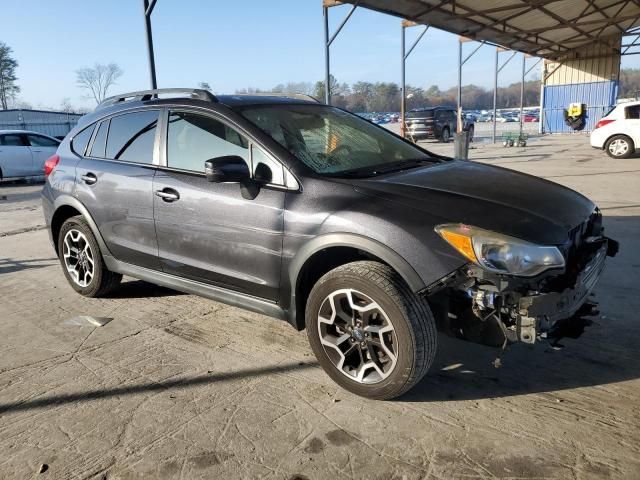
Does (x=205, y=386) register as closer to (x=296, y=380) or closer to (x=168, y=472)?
(x=296, y=380)

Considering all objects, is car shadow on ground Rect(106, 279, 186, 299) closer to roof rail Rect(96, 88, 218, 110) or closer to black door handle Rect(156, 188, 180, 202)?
black door handle Rect(156, 188, 180, 202)

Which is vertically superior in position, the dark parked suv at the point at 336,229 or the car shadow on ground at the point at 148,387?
the dark parked suv at the point at 336,229

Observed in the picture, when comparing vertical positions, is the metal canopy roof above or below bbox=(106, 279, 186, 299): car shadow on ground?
above

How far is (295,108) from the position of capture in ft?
12.7

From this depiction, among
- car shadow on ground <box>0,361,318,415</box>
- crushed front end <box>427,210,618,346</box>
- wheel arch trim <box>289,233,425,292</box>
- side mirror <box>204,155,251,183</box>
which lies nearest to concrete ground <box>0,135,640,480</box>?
car shadow on ground <box>0,361,318,415</box>

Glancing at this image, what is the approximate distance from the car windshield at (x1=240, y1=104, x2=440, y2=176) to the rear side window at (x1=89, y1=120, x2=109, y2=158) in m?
1.57

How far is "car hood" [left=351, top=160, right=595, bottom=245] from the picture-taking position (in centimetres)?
262

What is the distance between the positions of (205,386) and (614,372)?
2.43 metres

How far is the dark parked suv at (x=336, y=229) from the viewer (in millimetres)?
2549

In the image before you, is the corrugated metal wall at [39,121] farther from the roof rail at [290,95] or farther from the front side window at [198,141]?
the front side window at [198,141]

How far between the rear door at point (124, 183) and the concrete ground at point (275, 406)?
65 cm

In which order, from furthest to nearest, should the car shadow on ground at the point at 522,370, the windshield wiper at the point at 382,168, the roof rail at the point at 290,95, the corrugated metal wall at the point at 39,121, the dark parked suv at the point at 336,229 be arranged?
the corrugated metal wall at the point at 39,121 < the roof rail at the point at 290,95 < the windshield wiper at the point at 382,168 < the car shadow on ground at the point at 522,370 < the dark parked suv at the point at 336,229

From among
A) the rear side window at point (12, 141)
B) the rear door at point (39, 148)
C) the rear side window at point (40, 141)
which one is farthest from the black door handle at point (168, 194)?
the rear side window at point (40, 141)

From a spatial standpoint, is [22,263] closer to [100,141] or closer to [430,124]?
[100,141]
